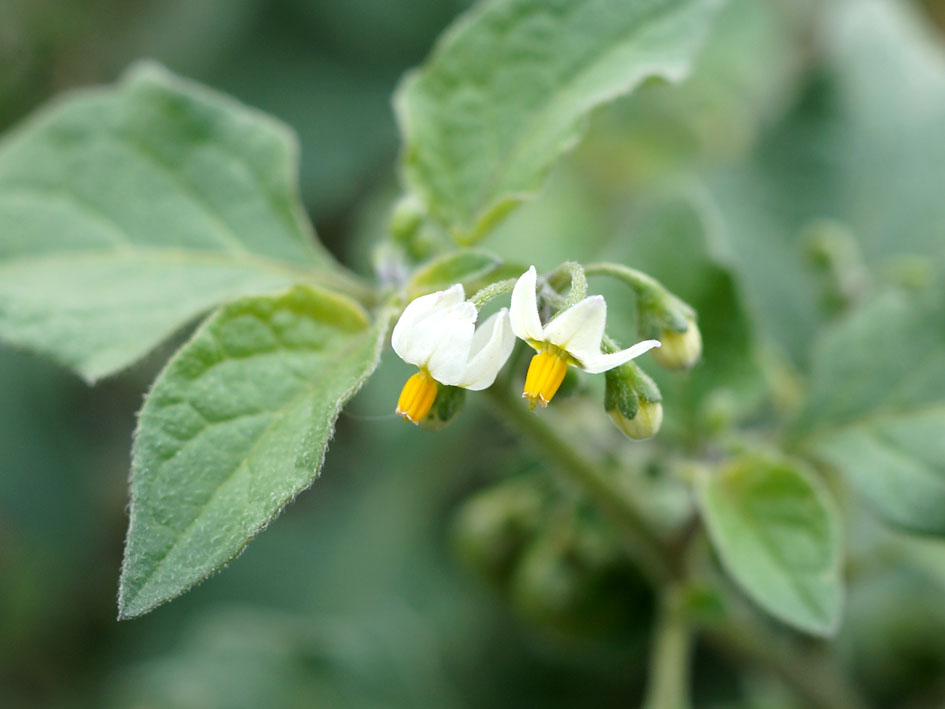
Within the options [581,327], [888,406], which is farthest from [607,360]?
[888,406]

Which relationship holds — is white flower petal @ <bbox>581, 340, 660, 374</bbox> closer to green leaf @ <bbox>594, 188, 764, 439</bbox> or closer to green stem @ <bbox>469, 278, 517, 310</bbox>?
green stem @ <bbox>469, 278, 517, 310</bbox>

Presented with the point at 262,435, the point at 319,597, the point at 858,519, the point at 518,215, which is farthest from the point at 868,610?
the point at 262,435

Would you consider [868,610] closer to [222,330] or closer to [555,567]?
[555,567]

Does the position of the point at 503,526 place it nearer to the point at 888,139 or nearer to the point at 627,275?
the point at 627,275

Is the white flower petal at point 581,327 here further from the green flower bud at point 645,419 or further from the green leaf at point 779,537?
the green leaf at point 779,537

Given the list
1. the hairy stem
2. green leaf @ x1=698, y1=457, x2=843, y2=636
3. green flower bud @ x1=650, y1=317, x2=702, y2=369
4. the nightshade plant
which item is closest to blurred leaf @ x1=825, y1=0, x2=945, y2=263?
the nightshade plant

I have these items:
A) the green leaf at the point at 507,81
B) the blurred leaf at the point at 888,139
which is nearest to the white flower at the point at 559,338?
the green leaf at the point at 507,81
